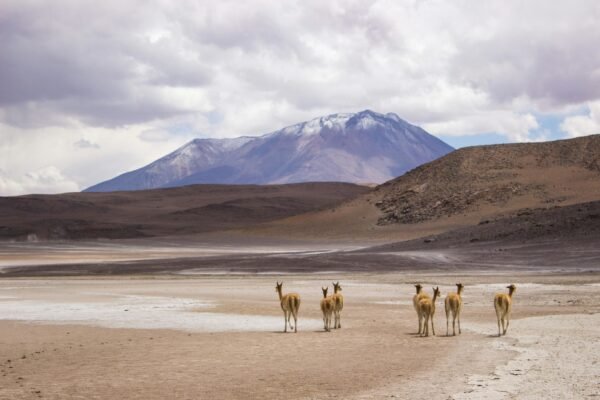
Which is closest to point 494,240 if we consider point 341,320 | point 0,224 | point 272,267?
point 272,267

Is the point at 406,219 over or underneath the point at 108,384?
over

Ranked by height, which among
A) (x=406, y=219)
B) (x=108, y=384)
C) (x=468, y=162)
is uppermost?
(x=468, y=162)

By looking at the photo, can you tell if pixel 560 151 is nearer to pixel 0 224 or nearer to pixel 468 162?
pixel 468 162

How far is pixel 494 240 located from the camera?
60.1m

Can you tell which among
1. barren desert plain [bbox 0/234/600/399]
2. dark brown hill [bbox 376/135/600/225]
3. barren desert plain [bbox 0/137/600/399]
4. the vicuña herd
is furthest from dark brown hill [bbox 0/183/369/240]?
the vicuña herd

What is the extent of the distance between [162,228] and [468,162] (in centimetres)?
4504

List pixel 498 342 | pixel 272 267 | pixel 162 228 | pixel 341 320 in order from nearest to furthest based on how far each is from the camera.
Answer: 1. pixel 498 342
2. pixel 341 320
3. pixel 272 267
4. pixel 162 228


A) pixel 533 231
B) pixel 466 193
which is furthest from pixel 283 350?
pixel 466 193

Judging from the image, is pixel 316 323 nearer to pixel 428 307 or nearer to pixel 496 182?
pixel 428 307

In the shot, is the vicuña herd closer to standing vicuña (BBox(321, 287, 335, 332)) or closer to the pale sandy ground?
standing vicuña (BBox(321, 287, 335, 332))

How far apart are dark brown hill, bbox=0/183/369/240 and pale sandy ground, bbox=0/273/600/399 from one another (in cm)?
8697

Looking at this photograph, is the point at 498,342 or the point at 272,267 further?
the point at 272,267

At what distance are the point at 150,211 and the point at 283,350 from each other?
473 ft

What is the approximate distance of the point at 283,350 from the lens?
16.3 metres
